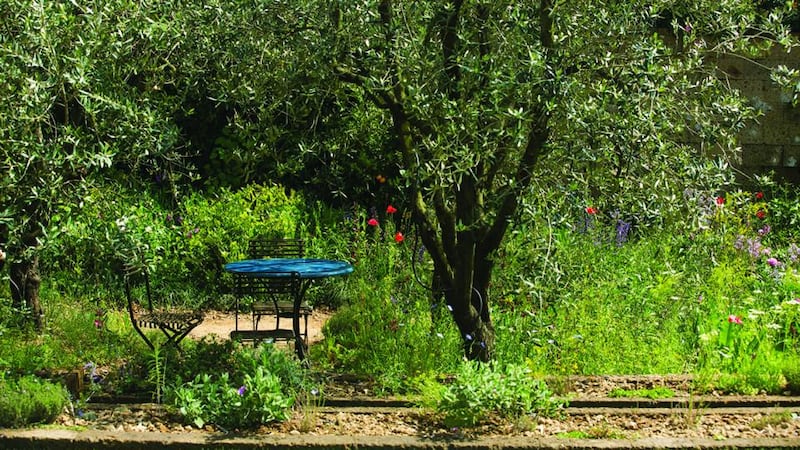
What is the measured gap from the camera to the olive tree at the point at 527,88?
4.65 meters

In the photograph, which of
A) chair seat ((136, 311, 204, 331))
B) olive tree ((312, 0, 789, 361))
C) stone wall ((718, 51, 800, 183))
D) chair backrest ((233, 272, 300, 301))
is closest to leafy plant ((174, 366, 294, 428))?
chair seat ((136, 311, 204, 331))

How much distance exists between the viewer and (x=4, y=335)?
6574 mm

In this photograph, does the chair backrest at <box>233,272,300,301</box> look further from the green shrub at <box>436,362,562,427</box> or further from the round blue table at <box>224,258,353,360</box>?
the green shrub at <box>436,362,562,427</box>

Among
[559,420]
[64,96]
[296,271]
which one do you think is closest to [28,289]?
[296,271]

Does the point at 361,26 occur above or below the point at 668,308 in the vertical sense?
above

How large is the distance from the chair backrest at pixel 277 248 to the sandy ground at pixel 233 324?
66 centimetres

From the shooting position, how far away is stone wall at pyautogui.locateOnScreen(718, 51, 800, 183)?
1045 cm

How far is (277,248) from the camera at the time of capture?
25.1 ft

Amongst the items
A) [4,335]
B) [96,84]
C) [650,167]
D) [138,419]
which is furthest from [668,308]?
[4,335]

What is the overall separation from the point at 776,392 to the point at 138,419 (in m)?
3.77

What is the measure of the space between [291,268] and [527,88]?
2439 millimetres

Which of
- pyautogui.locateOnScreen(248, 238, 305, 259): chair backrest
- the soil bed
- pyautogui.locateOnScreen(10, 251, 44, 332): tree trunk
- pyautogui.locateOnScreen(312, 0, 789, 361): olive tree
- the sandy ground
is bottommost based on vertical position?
the soil bed

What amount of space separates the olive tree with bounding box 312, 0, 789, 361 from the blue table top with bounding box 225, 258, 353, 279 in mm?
1007

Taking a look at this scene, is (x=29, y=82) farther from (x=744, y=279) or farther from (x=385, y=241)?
(x=744, y=279)
